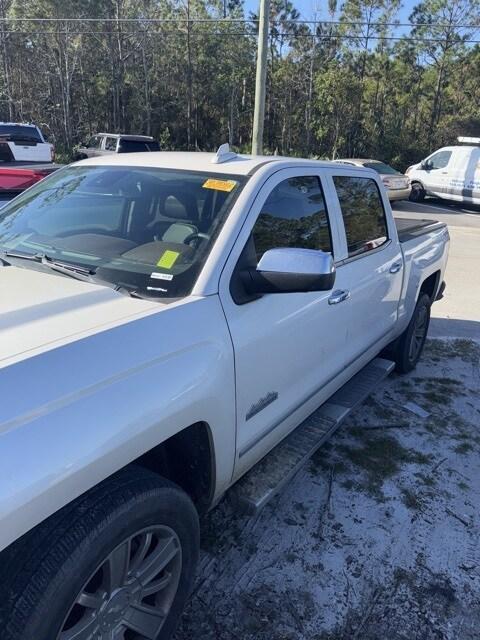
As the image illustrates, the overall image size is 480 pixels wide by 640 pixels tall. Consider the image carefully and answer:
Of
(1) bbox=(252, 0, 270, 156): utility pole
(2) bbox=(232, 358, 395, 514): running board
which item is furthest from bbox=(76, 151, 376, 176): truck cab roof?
(1) bbox=(252, 0, 270, 156): utility pole

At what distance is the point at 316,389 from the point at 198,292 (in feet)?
3.87

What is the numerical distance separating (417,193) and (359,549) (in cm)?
1958

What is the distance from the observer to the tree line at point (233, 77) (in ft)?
114

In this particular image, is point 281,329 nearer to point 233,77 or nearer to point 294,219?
point 294,219

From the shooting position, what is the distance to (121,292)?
222 cm

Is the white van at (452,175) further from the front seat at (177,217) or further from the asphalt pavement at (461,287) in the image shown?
the front seat at (177,217)

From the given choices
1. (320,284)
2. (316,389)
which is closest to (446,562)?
(316,389)

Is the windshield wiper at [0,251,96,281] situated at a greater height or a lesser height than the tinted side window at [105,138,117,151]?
greater

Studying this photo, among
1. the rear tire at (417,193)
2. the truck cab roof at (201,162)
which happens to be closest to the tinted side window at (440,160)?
the rear tire at (417,193)

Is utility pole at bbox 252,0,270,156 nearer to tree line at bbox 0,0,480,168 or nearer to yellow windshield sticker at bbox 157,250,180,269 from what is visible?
yellow windshield sticker at bbox 157,250,180,269

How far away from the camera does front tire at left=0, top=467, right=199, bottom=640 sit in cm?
147

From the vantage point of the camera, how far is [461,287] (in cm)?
838

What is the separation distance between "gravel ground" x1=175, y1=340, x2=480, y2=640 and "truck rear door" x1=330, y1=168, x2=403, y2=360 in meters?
0.75

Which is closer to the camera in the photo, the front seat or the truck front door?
the truck front door
